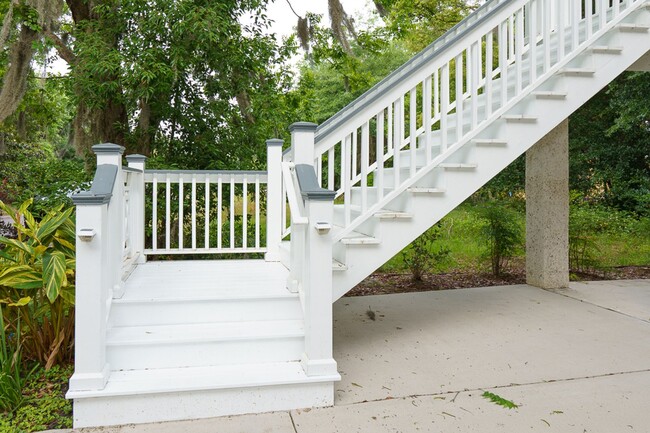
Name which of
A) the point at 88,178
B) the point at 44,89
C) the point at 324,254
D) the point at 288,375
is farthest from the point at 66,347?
the point at 44,89

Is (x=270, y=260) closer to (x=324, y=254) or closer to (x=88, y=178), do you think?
(x=324, y=254)

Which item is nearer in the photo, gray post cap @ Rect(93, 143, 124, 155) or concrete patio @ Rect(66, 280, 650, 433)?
concrete patio @ Rect(66, 280, 650, 433)

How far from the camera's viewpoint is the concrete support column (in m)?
5.01

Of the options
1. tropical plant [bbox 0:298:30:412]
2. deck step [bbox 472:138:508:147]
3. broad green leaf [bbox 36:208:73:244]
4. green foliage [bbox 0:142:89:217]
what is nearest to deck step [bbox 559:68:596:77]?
deck step [bbox 472:138:508:147]

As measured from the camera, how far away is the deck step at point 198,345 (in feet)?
8.21

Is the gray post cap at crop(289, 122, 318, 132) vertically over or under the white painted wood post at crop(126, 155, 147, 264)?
over

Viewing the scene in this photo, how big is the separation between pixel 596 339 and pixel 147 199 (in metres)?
4.33

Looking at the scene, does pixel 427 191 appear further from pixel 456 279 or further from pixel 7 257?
pixel 456 279

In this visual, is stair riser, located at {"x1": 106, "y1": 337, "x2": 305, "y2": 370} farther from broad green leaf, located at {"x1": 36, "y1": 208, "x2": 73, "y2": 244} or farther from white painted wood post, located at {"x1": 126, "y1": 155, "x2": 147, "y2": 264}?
white painted wood post, located at {"x1": 126, "y1": 155, "x2": 147, "y2": 264}

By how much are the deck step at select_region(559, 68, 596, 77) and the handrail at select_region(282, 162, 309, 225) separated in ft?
7.14

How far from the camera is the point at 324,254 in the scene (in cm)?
252

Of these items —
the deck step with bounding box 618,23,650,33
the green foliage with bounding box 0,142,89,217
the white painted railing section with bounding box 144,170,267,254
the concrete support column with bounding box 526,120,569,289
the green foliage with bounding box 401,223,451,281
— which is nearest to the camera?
the deck step with bounding box 618,23,650,33

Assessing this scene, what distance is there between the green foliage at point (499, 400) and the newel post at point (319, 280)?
2.69 feet

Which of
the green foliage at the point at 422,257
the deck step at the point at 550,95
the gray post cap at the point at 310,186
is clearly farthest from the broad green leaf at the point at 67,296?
the green foliage at the point at 422,257
